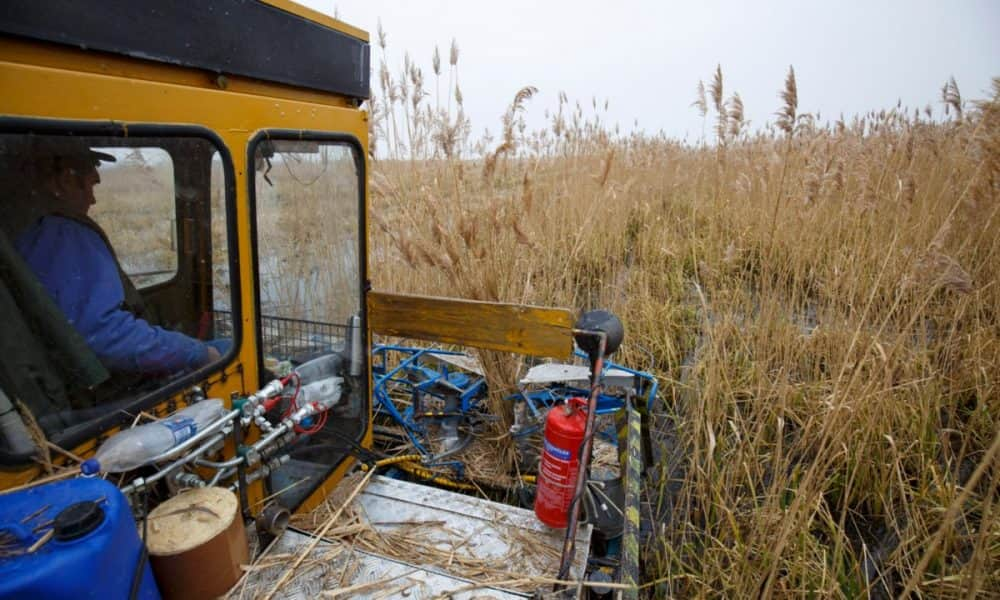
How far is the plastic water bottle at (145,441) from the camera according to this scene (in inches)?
45.6

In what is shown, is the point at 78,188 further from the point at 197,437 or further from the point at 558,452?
the point at 558,452

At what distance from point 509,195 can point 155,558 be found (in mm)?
2760

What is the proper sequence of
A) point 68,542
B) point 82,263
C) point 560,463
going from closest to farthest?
point 68,542, point 82,263, point 560,463

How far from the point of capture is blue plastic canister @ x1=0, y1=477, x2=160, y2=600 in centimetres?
85

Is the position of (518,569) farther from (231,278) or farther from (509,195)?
(509,195)

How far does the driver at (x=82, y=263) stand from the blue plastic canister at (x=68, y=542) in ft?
1.25

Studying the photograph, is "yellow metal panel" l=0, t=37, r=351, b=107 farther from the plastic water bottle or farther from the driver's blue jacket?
the plastic water bottle

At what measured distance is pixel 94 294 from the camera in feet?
4.01

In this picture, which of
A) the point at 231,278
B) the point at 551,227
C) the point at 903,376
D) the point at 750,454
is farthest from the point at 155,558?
the point at 551,227

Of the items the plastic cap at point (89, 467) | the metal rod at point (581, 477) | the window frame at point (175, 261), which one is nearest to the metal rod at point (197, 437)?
the plastic cap at point (89, 467)

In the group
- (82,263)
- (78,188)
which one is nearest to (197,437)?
(82,263)

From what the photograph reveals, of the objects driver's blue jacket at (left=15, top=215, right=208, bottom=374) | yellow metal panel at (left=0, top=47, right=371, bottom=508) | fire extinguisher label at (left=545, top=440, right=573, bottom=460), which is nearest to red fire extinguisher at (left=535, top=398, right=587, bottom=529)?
fire extinguisher label at (left=545, top=440, right=573, bottom=460)

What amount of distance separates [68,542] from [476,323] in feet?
4.62

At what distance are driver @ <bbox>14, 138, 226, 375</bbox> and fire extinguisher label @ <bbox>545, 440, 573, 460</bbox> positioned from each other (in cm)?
124
